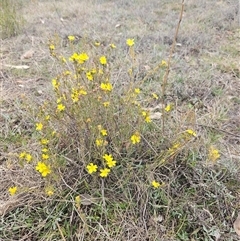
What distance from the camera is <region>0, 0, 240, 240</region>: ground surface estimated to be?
2.12m

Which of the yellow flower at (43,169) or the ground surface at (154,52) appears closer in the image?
the yellow flower at (43,169)

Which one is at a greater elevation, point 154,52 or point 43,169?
point 43,169

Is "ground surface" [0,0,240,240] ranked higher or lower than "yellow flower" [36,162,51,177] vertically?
lower

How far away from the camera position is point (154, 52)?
10.4 feet

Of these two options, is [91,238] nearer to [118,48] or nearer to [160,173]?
[160,173]

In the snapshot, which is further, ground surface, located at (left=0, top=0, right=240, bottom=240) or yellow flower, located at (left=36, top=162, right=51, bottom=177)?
ground surface, located at (left=0, top=0, right=240, bottom=240)

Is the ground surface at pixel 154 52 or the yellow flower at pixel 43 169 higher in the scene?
the yellow flower at pixel 43 169

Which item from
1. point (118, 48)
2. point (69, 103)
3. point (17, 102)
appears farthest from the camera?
point (118, 48)

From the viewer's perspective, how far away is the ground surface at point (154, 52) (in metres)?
2.12

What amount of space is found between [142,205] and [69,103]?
0.61 m

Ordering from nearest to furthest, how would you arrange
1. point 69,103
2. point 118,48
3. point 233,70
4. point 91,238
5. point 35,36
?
point 91,238, point 69,103, point 233,70, point 118,48, point 35,36

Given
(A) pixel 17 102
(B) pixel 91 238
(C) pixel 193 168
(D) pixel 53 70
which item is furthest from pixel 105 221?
(D) pixel 53 70

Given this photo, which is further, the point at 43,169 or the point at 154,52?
the point at 154,52

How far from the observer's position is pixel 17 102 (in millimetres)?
2406
